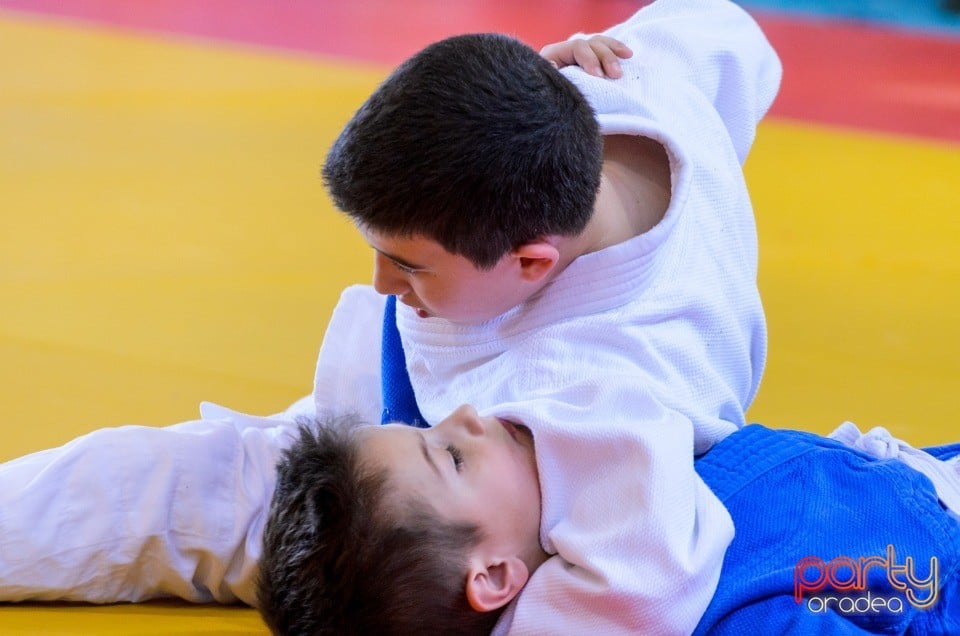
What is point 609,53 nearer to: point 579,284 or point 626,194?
point 626,194

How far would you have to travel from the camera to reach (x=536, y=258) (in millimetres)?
1648

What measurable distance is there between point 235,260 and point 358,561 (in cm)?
166

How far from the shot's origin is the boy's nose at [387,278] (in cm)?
164

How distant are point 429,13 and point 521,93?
450cm

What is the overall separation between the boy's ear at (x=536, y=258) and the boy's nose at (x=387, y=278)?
0.16 meters

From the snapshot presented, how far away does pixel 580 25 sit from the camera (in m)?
5.62

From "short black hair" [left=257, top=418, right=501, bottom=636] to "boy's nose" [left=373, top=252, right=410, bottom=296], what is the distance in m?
0.28

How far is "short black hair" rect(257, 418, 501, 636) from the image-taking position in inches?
54.6

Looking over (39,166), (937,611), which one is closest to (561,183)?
(937,611)

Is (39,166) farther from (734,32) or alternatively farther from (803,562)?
(803,562)

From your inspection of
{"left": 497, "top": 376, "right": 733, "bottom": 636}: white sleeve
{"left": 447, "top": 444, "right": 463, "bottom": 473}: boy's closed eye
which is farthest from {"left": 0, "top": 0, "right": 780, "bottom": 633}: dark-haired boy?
{"left": 447, "top": 444, "right": 463, "bottom": 473}: boy's closed eye

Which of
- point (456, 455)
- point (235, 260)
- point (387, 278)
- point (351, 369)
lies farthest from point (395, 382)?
point (235, 260)

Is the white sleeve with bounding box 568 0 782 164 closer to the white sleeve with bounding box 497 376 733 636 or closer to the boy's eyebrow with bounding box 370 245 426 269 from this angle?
the boy's eyebrow with bounding box 370 245 426 269

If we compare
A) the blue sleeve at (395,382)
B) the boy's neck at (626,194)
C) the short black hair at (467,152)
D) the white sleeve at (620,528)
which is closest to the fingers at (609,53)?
the boy's neck at (626,194)
